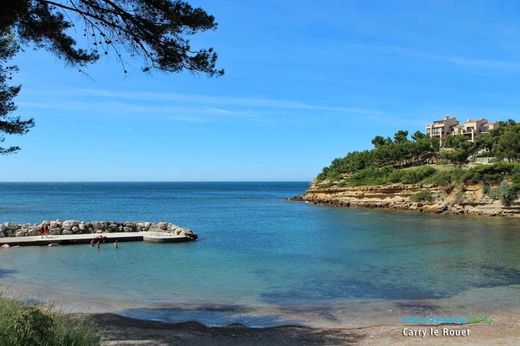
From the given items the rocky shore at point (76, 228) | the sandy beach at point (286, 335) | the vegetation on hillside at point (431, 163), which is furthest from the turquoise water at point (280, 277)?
the vegetation on hillside at point (431, 163)

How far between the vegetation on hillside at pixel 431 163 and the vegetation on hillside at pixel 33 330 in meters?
56.9

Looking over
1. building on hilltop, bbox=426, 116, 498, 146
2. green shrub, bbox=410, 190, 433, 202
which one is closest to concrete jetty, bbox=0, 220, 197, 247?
green shrub, bbox=410, 190, 433, 202

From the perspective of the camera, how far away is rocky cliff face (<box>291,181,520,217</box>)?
5500cm

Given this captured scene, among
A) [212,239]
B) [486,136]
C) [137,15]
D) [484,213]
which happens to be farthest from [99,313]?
[486,136]

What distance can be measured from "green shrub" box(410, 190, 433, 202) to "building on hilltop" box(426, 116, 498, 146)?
6078cm

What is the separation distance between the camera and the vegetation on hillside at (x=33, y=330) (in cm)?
605

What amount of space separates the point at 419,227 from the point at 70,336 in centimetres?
3745

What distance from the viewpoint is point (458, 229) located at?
3859 cm

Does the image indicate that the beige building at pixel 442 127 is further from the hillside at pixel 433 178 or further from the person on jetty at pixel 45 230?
the person on jetty at pixel 45 230

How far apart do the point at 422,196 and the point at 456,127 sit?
261 ft

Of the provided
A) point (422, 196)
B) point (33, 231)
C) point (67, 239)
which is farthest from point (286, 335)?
point (422, 196)

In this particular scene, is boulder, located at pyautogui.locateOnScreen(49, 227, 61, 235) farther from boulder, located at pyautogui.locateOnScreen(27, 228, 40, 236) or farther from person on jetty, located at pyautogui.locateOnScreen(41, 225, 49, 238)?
boulder, located at pyautogui.locateOnScreen(27, 228, 40, 236)

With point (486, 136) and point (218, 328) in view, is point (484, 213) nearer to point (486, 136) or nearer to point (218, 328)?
point (486, 136)

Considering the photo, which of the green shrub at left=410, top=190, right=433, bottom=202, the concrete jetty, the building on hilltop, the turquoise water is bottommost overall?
the turquoise water
